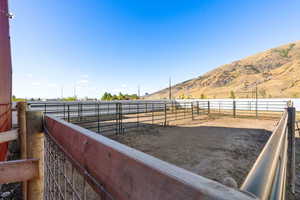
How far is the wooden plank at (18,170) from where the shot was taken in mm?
579

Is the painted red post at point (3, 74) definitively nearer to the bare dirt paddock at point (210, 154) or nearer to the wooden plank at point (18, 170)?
the wooden plank at point (18, 170)

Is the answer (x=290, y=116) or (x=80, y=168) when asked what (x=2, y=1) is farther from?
(x=290, y=116)

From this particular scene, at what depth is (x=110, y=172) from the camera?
12.6 inches

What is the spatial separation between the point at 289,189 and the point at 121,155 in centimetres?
259

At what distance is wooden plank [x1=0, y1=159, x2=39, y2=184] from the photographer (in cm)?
58

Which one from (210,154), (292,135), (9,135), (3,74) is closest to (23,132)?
(9,135)

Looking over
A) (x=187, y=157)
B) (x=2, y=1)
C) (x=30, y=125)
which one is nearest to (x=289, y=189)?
(x=187, y=157)

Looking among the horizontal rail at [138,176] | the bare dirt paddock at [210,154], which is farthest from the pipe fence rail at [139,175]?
the bare dirt paddock at [210,154]

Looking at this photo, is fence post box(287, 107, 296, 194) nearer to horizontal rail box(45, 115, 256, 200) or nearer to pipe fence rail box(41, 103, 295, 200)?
pipe fence rail box(41, 103, 295, 200)

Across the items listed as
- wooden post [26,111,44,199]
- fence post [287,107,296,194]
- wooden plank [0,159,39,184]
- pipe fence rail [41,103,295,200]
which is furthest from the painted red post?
fence post [287,107,296,194]

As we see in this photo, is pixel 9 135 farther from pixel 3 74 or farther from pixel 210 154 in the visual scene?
pixel 210 154

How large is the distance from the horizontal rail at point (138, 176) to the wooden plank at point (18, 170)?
0.33 meters

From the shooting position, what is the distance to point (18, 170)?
1.97 ft

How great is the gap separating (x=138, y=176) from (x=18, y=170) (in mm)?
641
